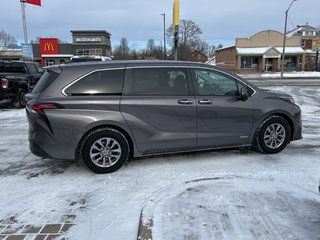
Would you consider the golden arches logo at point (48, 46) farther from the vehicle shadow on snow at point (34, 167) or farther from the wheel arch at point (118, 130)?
the wheel arch at point (118, 130)

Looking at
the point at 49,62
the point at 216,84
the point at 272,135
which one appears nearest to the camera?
the point at 216,84

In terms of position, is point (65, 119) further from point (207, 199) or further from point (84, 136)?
point (207, 199)

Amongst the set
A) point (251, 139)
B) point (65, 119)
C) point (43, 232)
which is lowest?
point (43, 232)

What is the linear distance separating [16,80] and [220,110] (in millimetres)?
9530

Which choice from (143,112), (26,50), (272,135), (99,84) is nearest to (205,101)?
(143,112)

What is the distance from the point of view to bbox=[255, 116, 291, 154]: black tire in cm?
602

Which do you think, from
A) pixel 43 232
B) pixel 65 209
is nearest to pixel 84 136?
pixel 65 209

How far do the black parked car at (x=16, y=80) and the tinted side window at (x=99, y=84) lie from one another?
828 centimetres

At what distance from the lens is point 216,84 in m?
5.77

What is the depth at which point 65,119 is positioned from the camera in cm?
495

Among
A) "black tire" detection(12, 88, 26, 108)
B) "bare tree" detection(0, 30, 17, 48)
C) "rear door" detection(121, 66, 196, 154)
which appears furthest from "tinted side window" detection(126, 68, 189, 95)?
"bare tree" detection(0, 30, 17, 48)

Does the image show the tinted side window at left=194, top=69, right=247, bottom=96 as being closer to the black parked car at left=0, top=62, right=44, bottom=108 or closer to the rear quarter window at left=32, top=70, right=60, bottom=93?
the rear quarter window at left=32, top=70, right=60, bottom=93

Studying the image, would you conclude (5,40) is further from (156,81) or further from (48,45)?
(156,81)

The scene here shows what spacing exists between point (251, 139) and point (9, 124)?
7053 millimetres
